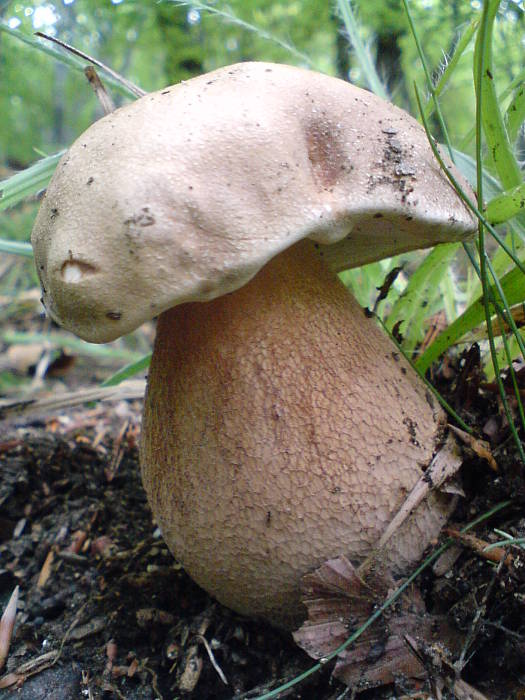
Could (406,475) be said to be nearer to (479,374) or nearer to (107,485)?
A: (479,374)

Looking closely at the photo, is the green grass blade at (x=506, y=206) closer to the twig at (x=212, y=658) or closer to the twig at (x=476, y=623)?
the twig at (x=476, y=623)

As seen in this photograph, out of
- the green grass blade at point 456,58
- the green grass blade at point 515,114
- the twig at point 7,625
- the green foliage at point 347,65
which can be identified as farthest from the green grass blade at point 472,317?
the twig at point 7,625

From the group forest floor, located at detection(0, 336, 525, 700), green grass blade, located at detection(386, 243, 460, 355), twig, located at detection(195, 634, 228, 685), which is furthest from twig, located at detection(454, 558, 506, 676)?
green grass blade, located at detection(386, 243, 460, 355)

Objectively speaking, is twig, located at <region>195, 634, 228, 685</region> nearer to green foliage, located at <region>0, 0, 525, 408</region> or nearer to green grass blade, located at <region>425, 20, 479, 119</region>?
green foliage, located at <region>0, 0, 525, 408</region>

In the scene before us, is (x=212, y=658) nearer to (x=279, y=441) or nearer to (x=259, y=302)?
(x=279, y=441)

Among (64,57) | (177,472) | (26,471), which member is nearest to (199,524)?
(177,472)

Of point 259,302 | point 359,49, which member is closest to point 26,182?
point 259,302
